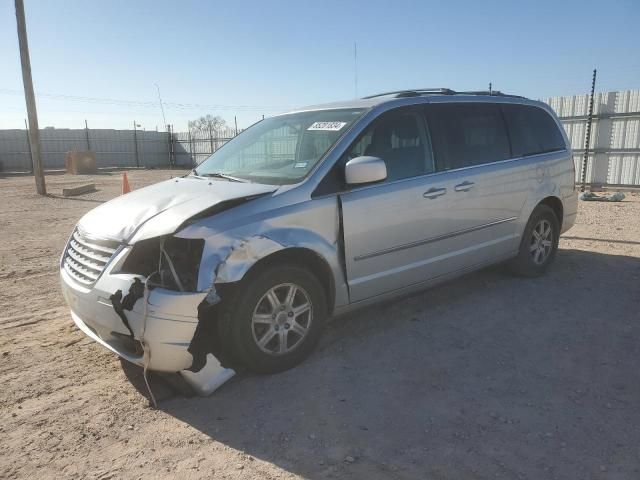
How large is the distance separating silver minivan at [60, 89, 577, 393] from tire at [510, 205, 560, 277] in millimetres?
171

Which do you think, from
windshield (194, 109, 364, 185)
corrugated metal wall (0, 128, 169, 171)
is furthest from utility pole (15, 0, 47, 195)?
corrugated metal wall (0, 128, 169, 171)

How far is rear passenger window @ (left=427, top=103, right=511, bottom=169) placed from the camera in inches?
172

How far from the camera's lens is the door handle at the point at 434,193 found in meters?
4.14

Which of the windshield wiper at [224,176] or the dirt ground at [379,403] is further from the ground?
the windshield wiper at [224,176]

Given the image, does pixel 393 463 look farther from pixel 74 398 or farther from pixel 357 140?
pixel 357 140

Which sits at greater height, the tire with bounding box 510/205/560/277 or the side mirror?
the side mirror

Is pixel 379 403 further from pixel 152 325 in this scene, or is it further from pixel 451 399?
pixel 152 325

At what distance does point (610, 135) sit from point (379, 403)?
12.6m

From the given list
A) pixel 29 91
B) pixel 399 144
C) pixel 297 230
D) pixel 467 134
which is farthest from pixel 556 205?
pixel 29 91

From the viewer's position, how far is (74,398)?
3.20 metres

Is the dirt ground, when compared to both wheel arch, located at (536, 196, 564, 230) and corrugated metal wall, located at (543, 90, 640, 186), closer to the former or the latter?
wheel arch, located at (536, 196, 564, 230)

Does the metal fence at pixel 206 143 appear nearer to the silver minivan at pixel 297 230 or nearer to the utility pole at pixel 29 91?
the utility pole at pixel 29 91

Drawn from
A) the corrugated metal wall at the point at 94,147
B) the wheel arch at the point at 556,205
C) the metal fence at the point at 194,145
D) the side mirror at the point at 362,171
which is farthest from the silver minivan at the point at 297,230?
the corrugated metal wall at the point at 94,147

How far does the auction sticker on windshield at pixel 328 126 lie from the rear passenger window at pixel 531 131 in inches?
83.0
